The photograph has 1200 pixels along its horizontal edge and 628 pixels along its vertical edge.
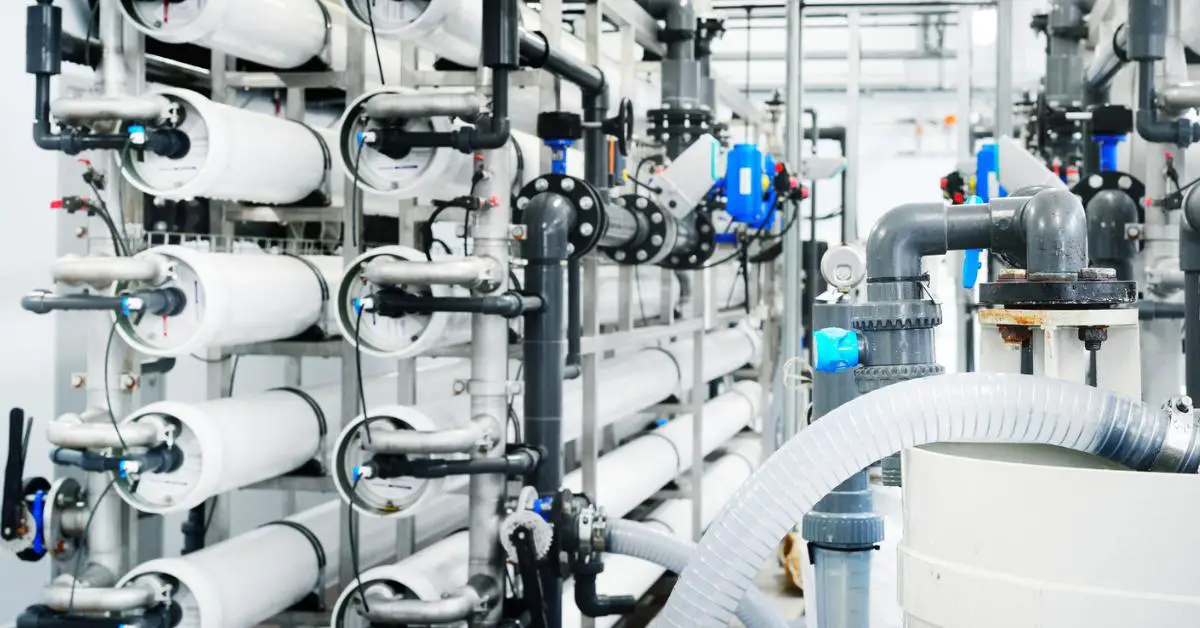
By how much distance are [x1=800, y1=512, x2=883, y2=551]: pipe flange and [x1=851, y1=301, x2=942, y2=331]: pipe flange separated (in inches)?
19.5

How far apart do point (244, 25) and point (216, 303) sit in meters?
0.55

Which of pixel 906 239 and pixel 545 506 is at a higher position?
pixel 906 239

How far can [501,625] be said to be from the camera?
2.51m

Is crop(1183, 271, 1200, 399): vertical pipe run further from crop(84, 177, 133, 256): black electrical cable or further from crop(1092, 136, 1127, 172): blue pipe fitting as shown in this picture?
crop(84, 177, 133, 256): black electrical cable

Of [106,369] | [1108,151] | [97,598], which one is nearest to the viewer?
[97,598]

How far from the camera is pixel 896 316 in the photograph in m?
1.39

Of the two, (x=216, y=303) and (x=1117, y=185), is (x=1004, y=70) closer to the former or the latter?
(x=1117, y=185)

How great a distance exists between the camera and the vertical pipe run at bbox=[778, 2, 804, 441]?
15.7ft

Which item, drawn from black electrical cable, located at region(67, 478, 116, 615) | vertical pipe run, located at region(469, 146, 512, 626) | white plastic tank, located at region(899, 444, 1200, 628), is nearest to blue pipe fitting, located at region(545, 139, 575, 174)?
vertical pipe run, located at region(469, 146, 512, 626)

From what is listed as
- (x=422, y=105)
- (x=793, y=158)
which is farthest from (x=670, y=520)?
(x=422, y=105)

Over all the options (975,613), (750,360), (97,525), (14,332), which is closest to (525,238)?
(97,525)

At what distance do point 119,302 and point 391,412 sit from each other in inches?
22.9

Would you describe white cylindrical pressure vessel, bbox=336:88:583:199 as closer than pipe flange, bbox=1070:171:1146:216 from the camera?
Yes

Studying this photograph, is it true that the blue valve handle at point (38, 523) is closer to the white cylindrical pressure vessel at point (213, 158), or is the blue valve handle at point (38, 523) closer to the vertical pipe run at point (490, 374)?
the white cylindrical pressure vessel at point (213, 158)
